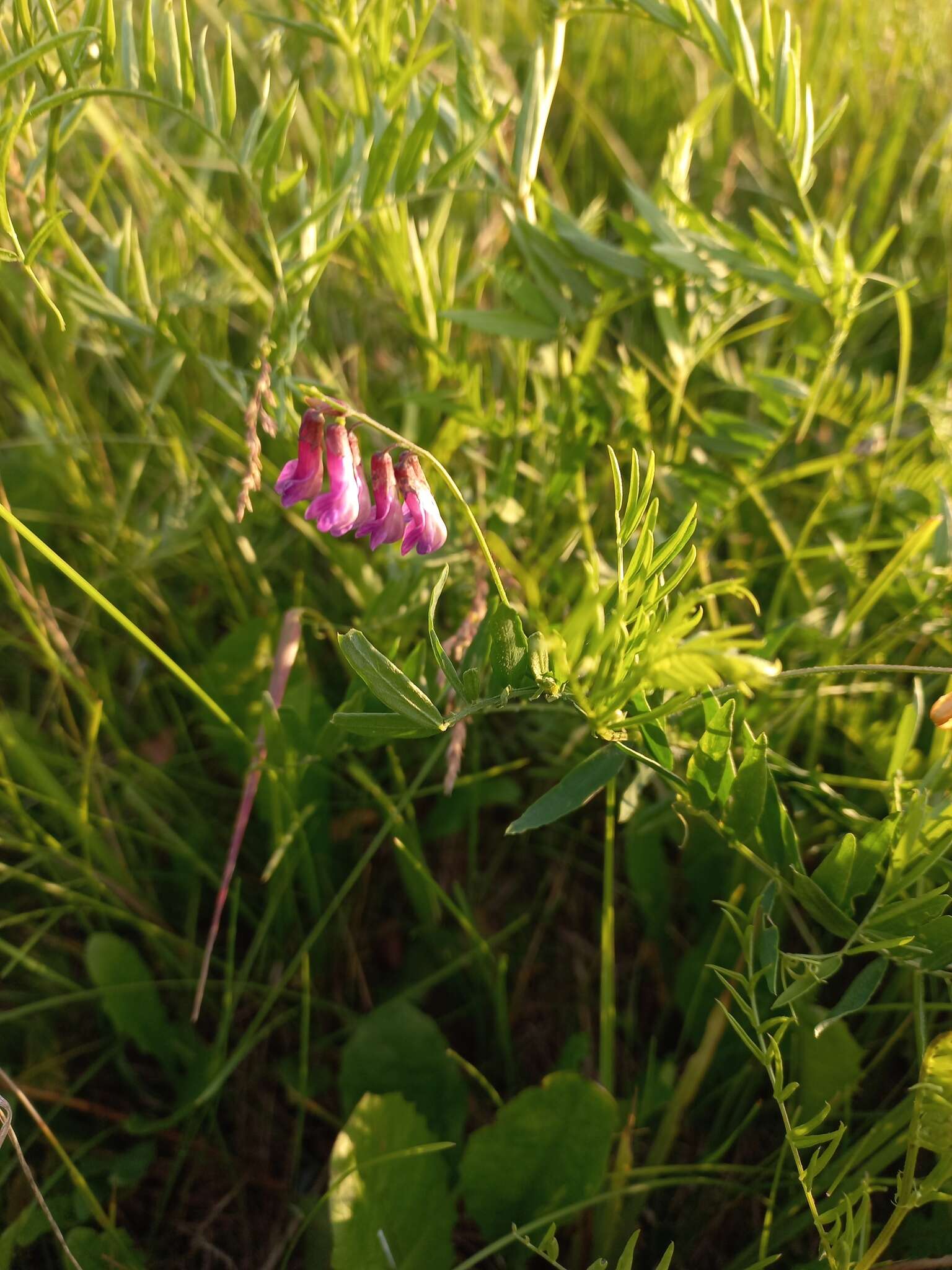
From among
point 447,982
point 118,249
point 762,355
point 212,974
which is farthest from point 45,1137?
point 762,355

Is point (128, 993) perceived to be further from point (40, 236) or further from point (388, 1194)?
point (40, 236)

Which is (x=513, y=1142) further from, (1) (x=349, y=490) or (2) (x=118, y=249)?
(2) (x=118, y=249)

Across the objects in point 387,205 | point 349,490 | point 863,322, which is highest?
point 387,205

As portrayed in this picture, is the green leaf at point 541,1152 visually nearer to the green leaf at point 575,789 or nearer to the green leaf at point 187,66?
the green leaf at point 575,789

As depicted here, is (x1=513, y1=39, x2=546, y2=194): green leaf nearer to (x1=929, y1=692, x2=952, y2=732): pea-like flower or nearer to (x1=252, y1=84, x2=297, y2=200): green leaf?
(x1=252, y1=84, x2=297, y2=200): green leaf

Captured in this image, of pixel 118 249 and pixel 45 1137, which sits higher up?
pixel 118 249

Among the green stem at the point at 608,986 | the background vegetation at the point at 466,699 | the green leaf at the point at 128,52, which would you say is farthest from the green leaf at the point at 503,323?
the green stem at the point at 608,986

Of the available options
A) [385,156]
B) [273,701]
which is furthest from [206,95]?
[273,701]
